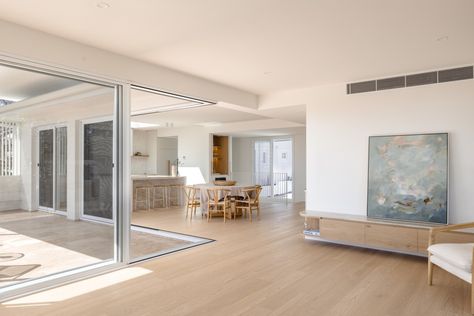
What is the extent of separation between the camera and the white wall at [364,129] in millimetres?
4348

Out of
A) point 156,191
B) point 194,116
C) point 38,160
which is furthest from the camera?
point 156,191

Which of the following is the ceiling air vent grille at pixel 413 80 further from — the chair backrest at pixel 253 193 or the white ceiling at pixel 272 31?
the chair backrest at pixel 253 193

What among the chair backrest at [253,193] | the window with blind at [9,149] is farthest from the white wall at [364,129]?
the window with blind at [9,149]

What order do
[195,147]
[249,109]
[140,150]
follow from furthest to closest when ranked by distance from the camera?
[140,150]
[195,147]
[249,109]

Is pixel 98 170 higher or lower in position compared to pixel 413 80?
lower

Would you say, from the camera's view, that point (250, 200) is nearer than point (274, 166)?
Yes

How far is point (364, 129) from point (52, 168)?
437cm

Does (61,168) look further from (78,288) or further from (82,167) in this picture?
(78,288)

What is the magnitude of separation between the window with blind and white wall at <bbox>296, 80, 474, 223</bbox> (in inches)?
164

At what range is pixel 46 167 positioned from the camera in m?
3.72

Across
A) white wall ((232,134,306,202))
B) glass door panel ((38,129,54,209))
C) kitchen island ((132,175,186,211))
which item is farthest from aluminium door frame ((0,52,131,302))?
white wall ((232,134,306,202))

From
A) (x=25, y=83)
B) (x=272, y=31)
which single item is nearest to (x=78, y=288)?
(x=25, y=83)

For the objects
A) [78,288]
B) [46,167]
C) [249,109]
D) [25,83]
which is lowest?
[78,288]

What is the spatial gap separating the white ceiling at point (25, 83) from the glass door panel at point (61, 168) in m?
0.47
